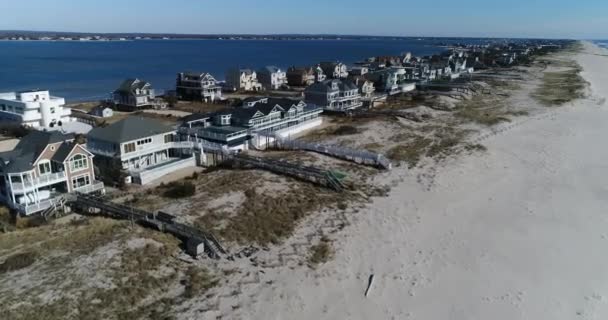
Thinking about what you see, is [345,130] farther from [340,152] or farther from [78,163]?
[78,163]

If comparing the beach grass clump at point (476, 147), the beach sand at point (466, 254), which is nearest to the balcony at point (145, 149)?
the beach sand at point (466, 254)

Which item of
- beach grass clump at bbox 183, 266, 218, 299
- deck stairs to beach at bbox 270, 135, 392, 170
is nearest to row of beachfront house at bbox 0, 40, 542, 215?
deck stairs to beach at bbox 270, 135, 392, 170

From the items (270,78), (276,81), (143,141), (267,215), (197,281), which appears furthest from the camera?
(276,81)

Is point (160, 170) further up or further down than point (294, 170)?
further up

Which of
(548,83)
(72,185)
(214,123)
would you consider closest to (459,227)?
(72,185)

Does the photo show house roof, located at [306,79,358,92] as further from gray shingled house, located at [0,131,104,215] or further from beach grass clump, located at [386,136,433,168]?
gray shingled house, located at [0,131,104,215]

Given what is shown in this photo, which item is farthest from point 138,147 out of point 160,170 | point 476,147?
point 476,147

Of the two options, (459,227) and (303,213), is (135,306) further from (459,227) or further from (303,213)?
(459,227)
